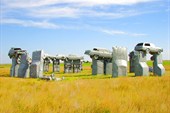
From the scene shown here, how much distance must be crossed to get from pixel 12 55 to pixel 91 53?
905 centimetres

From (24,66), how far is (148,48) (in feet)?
43.8

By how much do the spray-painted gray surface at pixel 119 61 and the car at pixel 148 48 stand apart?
5.75 feet

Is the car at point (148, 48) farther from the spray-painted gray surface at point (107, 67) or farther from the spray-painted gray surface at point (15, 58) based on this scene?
the spray-painted gray surface at point (15, 58)

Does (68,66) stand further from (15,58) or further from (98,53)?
(15,58)

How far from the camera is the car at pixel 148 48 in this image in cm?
3114

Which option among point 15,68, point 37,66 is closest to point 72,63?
point 15,68

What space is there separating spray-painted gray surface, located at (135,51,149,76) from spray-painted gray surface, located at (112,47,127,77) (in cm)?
138

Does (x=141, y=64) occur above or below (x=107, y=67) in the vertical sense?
above

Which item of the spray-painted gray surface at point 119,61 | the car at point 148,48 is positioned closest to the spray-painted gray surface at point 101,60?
the car at point 148,48

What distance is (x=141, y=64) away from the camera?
3084 cm

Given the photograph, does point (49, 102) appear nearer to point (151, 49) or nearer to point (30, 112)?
point (30, 112)

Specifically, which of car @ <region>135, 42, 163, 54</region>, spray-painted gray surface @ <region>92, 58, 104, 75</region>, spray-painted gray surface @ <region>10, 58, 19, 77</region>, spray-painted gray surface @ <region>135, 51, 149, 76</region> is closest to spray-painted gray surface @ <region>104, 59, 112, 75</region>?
spray-painted gray surface @ <region>92, 58, 104, 75</region>

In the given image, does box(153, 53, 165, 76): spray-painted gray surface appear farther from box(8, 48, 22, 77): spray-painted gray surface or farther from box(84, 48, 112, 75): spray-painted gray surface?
box(8, 48, 22, 77): spray-painted gray surface

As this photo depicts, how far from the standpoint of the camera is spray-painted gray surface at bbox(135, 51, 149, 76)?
30694mm
